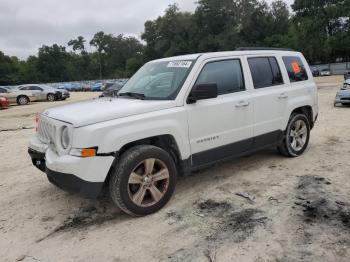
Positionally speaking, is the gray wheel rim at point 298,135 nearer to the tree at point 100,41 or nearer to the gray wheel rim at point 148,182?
the gray wheel rim at point 148,182

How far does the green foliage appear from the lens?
44875 mm

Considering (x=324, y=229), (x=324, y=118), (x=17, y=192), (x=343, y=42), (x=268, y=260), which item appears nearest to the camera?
(x=268, y=260)

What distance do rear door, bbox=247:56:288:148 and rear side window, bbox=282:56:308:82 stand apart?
265 millimetres

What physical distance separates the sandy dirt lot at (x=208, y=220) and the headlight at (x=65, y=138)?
955 mm

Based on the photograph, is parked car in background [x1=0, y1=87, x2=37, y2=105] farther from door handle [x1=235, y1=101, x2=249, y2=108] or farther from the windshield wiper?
door handle [x1=235, y1=101, x2=249, y2=108]

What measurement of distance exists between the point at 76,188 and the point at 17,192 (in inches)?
78.1

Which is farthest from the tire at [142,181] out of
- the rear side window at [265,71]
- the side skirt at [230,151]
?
the rear side window at [265,71]

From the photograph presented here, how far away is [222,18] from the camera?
261 feet

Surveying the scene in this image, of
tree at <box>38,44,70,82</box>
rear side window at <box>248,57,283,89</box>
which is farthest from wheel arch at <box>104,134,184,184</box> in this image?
tree at <box>38,44,70,82</box>

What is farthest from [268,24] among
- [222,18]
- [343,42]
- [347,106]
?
[347,106]

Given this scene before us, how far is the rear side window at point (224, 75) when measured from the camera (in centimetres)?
494

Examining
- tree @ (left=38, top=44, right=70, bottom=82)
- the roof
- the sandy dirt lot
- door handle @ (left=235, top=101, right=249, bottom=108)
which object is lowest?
the sandy dirt lot

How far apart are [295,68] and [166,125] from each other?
314 centimetres

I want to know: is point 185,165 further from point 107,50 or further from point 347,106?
point 107,50
